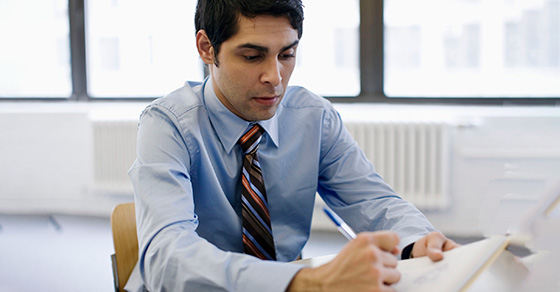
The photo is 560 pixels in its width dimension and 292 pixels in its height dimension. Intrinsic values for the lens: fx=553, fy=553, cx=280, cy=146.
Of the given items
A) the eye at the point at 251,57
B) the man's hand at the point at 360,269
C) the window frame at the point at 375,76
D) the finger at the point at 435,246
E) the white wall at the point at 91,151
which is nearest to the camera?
the man's hand at the point at 360,269

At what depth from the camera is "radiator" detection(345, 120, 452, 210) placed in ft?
11.5

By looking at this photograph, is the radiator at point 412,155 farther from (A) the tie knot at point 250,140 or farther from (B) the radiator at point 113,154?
(A) the tie knot at point 250,140

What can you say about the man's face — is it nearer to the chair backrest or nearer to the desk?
the chair backrest

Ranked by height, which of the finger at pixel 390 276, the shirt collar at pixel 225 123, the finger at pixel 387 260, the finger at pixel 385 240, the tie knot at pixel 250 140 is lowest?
the finger at pixel 390 276

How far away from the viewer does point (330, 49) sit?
3.90m

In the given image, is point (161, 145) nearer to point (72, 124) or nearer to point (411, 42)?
point (411, 42)

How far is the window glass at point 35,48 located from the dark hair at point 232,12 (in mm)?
3500

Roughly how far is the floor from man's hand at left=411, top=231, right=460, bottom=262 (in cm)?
220

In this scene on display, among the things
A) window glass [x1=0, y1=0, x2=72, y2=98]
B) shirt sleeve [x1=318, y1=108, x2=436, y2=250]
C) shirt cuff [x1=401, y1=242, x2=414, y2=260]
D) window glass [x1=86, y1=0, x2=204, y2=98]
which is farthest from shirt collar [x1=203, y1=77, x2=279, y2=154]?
window glass [x1=0, y1=0, x2=72, y2=98]

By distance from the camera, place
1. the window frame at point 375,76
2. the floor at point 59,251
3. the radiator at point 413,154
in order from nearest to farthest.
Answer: the floor at point 59,251 < the radiator at point 413,154 < the window frame at point 375,76

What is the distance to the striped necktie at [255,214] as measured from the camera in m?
1.36

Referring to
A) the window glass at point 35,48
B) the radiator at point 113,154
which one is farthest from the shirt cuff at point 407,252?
the window glass at point 35,48

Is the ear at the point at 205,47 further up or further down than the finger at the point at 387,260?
further up

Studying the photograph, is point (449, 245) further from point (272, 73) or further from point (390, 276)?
point (272, 73)
